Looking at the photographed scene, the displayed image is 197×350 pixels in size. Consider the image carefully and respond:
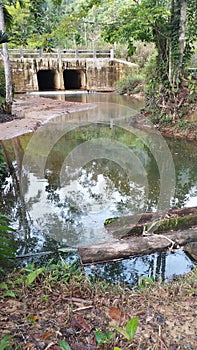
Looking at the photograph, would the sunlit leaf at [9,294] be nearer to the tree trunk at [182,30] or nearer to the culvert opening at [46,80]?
the tree trunk at [182,30]

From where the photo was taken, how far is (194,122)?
8992 millimetres

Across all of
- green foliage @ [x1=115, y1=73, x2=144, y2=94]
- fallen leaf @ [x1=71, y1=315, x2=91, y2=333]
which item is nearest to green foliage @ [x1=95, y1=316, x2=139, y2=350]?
fallen leaf @ [x1=71, y1=315, x2=91, y2=333]

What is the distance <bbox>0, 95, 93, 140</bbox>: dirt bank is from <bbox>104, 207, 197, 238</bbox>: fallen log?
6021 millimetres

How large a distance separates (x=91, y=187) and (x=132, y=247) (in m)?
2.35

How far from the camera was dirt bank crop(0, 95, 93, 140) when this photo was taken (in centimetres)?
980

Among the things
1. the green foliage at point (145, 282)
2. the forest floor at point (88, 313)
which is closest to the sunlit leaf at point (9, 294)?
the forest floor at point (88, 313)

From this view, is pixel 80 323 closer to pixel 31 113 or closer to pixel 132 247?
pixel 132 247

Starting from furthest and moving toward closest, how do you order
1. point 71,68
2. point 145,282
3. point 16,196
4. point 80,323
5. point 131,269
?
1. point 71,68
2. point 16,196
3. point 131,269
4. point 145,282
5. point 80,323

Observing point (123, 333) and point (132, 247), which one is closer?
point (123, 333)

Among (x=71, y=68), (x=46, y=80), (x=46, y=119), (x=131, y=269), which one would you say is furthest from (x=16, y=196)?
(x=46, y=80)

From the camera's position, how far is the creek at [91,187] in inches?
141

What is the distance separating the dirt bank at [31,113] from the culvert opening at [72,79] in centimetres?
700

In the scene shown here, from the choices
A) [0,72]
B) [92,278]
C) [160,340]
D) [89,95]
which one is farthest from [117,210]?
[89,95]

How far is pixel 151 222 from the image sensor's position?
13.5 feet
